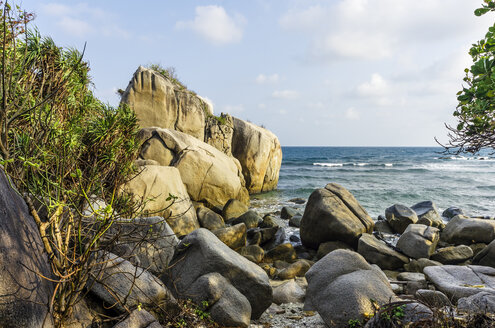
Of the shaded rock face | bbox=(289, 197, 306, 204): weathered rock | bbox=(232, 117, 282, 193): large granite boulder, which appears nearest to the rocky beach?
the shaded rock face

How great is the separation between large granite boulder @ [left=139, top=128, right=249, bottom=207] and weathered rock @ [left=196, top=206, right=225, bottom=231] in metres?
1.86

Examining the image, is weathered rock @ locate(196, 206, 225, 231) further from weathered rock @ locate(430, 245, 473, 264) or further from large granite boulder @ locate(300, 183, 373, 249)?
weathered rock @ locate(430, 245, 473, 264)

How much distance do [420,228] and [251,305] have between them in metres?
6.91

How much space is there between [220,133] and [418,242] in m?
12.7

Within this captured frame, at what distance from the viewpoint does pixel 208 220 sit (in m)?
11.3

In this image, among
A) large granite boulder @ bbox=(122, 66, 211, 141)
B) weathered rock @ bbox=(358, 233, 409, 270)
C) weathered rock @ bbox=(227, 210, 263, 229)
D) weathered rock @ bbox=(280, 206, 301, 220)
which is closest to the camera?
weathered rock @ bbox=(358, 233, 409, 270)

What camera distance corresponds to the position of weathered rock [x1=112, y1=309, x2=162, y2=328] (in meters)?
3.48

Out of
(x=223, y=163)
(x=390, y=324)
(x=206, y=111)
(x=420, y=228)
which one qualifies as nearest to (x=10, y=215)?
(x=390, y=324)

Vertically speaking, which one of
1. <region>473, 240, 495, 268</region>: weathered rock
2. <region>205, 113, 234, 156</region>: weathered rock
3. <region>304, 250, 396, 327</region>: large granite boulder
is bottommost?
<region>473, 240, 495, 268</region>: weathered rock

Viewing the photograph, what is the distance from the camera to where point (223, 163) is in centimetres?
1509

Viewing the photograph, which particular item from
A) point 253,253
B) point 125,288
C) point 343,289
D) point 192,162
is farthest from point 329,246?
point 125,288

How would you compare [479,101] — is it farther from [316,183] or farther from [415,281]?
[316,183]

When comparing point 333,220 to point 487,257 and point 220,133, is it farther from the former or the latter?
point 220,133

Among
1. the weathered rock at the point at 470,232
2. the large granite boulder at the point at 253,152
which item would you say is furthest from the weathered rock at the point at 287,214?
the large granite boulder at the point at 253,152
